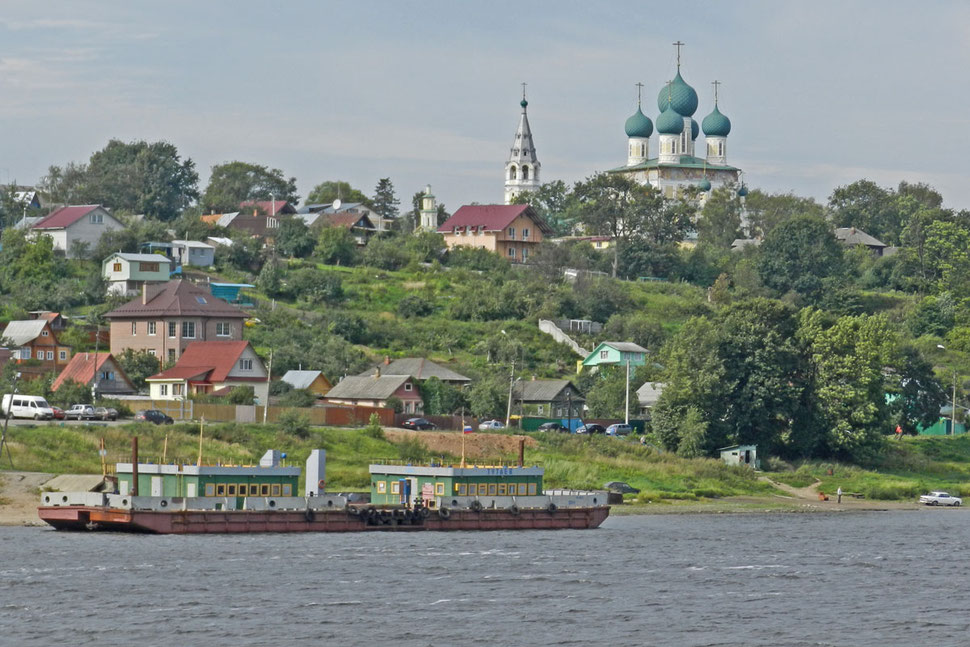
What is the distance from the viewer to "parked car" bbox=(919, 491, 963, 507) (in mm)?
88812

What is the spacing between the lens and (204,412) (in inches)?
3526

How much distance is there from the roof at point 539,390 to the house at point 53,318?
1175 inches

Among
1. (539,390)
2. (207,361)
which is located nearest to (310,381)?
(207,361)

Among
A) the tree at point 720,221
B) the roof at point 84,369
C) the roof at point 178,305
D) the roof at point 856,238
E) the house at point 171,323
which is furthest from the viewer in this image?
the roof at point 856,238

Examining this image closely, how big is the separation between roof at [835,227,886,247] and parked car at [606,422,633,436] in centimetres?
7429

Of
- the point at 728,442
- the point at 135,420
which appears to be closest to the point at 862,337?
the point at 728,442

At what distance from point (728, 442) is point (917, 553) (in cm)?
2949

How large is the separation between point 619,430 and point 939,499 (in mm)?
18517

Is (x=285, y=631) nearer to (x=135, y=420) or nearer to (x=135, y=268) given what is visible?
(x=135, y=420)

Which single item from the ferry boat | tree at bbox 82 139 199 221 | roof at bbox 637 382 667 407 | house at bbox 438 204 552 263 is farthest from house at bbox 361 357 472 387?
tree at bbox 82 139 199 221

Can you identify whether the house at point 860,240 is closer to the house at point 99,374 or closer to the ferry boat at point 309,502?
the house at point 99,374

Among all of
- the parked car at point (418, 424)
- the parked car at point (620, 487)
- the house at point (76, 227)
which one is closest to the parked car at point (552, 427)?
the parked car at point (418, 424)

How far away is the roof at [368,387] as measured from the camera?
9862 centimetres

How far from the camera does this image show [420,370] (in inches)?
4053
